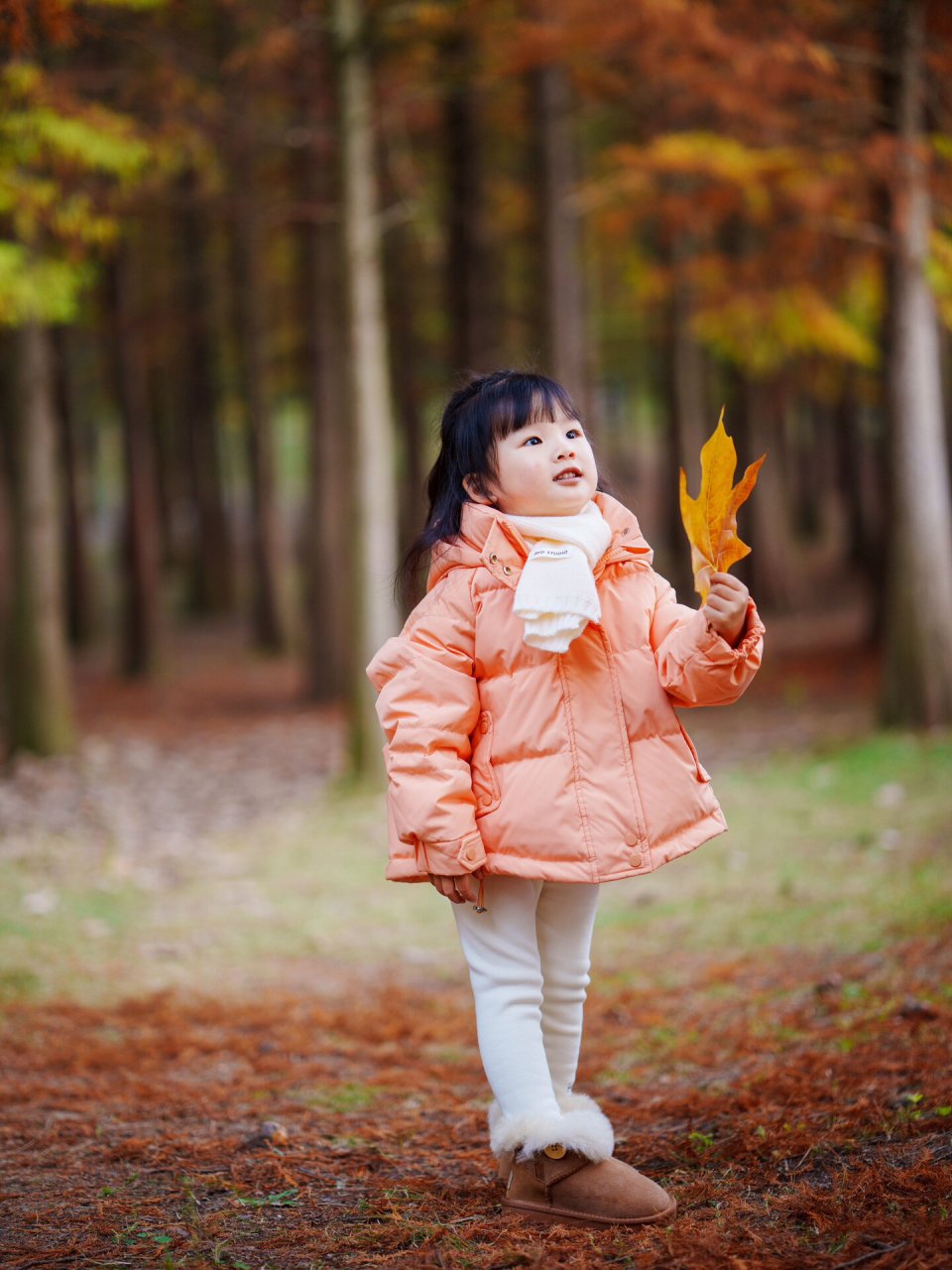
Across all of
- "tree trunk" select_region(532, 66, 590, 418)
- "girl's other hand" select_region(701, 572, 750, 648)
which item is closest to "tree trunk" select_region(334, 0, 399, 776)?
"tree trunk" select_region(532, 66, 590, 418)

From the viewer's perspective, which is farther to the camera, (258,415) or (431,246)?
(258,415)

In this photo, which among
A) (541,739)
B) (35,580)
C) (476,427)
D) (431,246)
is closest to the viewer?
(541,739)

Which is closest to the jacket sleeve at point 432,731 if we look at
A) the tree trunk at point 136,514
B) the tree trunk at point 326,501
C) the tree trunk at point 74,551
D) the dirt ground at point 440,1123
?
the dirt ground at point 440,1123

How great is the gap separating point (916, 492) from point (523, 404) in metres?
7.09

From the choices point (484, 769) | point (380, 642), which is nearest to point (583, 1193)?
point (484, 769)

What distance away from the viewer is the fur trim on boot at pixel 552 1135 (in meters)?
2.72

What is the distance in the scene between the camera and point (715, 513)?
8.85 feet

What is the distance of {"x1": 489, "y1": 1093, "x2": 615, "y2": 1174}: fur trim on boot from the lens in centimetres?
272

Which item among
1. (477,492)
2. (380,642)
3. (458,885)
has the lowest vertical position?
(458,885)

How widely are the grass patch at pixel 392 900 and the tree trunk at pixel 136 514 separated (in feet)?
27.8

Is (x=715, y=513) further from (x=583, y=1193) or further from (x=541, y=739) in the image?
(x=583, y=1193)

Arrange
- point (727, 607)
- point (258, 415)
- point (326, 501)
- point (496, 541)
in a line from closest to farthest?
point (727, 607)
point (496, 541)
point (326, 501)
point (258, 415)

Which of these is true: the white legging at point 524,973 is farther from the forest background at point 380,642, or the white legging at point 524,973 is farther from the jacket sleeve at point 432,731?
the forest background at point 380,642

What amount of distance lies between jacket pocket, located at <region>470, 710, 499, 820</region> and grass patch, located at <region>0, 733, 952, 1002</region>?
2883mm
